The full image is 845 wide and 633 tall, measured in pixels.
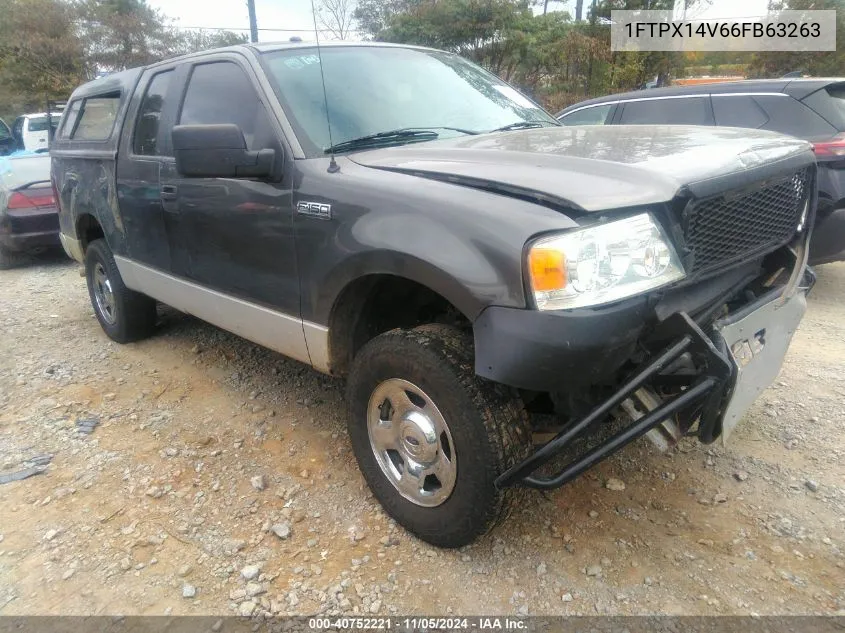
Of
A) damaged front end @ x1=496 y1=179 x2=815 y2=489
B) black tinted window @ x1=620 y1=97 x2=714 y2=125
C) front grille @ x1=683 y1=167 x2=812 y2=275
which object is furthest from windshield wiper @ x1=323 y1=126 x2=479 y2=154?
black tinted window @ x1=620 y1=97 x2=714 y2=125

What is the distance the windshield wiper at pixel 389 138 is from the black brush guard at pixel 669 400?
149 cm

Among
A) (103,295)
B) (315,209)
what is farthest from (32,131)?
(315,209)

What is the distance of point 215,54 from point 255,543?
248 cm

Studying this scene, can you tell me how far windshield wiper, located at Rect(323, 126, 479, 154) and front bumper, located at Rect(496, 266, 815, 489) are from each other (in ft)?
4.89

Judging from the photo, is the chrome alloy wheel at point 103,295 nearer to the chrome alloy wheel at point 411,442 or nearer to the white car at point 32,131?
the chrome alloy wheel at point 411,442

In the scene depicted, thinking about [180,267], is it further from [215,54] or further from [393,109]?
[393,109]

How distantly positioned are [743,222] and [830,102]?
382 centimetres

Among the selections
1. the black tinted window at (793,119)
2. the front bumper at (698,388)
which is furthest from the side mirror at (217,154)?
the black tinted window at (793,119)

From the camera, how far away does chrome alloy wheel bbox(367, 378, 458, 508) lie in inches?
91.0

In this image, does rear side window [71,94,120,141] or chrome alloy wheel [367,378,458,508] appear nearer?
chrome alloy wheel [367,378,458,508]

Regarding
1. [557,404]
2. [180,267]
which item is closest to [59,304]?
[180,267]

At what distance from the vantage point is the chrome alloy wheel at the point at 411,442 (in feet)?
7.59

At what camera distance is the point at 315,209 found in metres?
2.54

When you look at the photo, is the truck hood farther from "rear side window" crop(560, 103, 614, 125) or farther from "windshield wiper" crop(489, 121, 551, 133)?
"rear side window" crop(560, 103, 614, 125)
